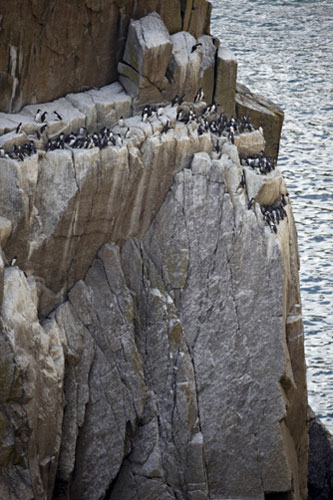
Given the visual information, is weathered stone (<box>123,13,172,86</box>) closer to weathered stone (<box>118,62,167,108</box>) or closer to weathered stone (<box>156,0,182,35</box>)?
weathered stone (<box>118,62,167,108</box>)

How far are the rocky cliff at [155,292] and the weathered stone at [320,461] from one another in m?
2.93

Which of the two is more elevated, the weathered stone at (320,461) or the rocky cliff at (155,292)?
the rocky cliff at (155,292)

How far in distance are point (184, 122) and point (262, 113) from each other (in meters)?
4.74

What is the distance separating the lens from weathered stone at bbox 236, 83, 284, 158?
77.2ft

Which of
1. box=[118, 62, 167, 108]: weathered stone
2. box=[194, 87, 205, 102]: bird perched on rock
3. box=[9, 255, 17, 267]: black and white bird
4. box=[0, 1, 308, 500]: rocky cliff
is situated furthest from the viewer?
box=[194, 87, 205, 102]: bird perched on rock

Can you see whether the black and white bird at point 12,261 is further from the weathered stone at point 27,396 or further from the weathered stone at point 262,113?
the weathered stone at point 262,113

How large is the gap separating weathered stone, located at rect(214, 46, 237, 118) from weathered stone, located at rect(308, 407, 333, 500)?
8.14m

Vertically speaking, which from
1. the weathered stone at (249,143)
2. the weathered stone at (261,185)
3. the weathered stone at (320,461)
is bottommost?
the weathered stone at (320,461)

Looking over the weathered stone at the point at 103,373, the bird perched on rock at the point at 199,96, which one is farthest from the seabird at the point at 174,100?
the weathered stone at the point at 103,373

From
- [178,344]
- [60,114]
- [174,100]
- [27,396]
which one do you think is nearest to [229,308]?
[178,344]

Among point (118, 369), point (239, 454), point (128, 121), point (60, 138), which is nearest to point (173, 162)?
point (128, 121)

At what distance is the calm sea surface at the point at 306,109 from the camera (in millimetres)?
28547

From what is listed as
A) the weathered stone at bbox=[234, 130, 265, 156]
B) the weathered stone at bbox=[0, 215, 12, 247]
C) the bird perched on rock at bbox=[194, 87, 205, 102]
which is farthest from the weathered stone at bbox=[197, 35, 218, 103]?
the weathered stone at bbox=[0, 215, 12, 247]

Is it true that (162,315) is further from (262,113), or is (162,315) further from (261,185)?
(262,113)
